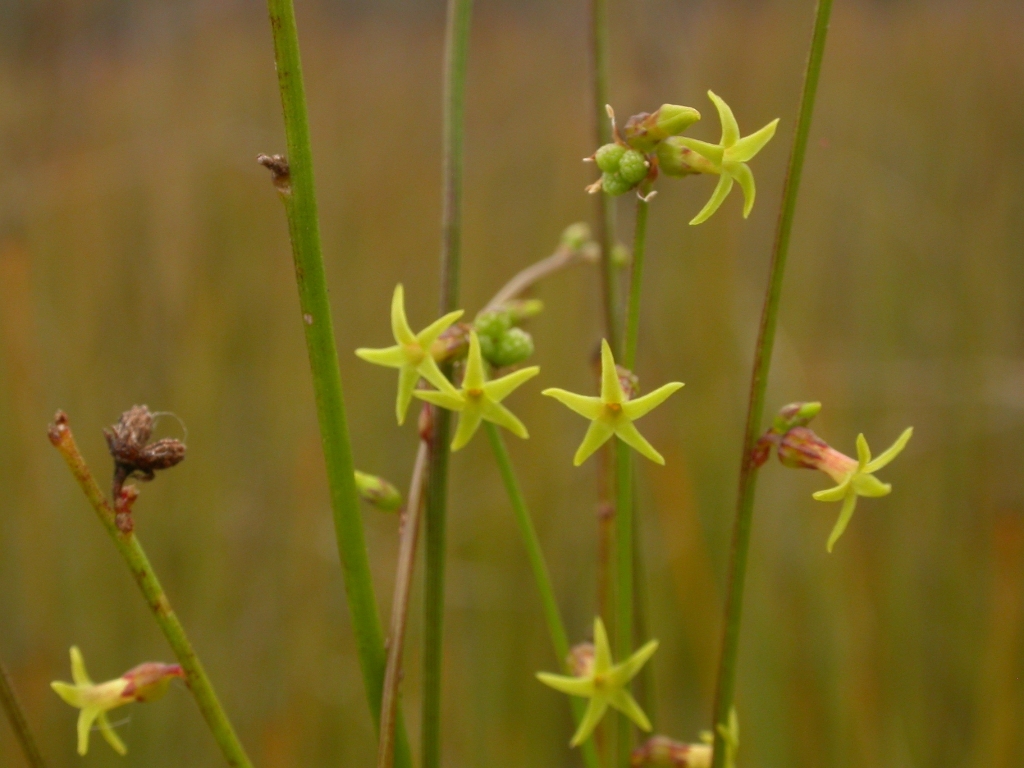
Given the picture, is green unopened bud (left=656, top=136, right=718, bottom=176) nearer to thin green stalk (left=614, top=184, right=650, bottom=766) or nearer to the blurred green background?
thin green stalk (left=614, top=184, right=650, bottom=766)

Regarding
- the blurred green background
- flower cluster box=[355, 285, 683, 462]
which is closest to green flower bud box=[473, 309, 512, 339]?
flower cluster box=[355, 285, 683, 462]

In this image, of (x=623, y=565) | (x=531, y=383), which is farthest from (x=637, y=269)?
(x=531, y=383)

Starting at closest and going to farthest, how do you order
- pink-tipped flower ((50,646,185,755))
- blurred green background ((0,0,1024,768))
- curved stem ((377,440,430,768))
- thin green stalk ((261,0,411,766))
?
thin green stalk ((261,0,411,766)) < curved stem ((377,440,430,768)) < pink-tipped flower ((50,646,185,755)) < blurred green background ((0,0,1024,768))

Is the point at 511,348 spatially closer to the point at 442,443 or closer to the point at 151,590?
the point at 442,443

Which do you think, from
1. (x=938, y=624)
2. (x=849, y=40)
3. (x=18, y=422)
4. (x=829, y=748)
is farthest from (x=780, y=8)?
(x=18, y=422)

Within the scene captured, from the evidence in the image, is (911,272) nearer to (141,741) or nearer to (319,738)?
(319,738)

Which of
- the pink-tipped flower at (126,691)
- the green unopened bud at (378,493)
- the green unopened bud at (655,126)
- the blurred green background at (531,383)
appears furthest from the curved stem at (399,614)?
the blurred green background at (531,383)
